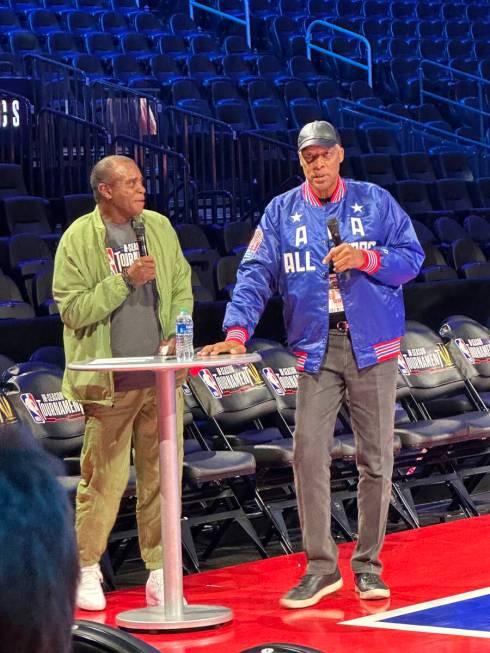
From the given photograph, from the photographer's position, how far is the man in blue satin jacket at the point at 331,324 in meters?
4.57

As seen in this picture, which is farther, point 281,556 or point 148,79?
point 148,79

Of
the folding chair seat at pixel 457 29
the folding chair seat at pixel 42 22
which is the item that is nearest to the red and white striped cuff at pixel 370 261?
the folding chair seat at pixel 42 22

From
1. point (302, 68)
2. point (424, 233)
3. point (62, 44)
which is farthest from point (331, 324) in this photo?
point (302, 68)

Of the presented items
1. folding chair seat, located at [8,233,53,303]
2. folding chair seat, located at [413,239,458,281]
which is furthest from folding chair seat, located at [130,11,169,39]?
folding chair seat, located at [8,233,53,303]

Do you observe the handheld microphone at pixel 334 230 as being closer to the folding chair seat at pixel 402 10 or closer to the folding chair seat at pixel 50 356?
the folding chair seat at pixel 50 356

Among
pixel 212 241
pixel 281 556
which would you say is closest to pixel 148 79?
pixel 212 241

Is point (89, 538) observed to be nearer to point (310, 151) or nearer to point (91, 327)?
point (91, 327)

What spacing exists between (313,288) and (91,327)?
82cm

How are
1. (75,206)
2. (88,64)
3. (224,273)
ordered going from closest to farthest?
(224,273) → (75,206) → (88,64)

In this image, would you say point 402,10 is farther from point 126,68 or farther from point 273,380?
point 273,380

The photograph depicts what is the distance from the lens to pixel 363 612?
4.50m

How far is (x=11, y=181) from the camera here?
10.2 m

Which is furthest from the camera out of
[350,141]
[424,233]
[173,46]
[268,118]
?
[173,46]

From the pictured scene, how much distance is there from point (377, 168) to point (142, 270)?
927cm
